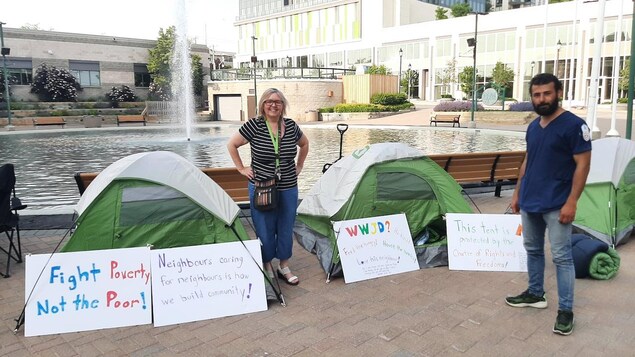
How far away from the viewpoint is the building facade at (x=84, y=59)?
4188 cm

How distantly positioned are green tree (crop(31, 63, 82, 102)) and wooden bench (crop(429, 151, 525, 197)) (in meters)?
42.1

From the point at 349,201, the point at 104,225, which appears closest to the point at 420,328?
the point at 349,201

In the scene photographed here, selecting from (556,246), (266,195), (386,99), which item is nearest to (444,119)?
(386,99)

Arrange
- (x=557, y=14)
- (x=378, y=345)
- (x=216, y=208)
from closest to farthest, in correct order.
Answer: (x=378, y=345) → (x=216, y=208) → (x=557, y=14)

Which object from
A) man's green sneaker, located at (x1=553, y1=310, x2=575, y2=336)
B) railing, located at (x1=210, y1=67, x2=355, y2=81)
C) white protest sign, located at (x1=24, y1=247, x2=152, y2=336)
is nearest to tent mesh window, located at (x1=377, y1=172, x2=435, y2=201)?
man's green sneaker, located at (x1=553, y1=310, x2=575, y2=336)

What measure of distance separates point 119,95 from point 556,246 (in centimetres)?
4712

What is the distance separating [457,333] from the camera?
384cm

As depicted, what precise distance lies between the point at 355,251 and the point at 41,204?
6.38m

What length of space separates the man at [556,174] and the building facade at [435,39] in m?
43.5

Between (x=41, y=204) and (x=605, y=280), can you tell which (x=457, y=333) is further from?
(x=41, y=204)

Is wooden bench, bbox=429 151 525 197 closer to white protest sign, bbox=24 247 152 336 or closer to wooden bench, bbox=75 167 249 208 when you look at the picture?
wooden bench, bbox=75 167 249 208

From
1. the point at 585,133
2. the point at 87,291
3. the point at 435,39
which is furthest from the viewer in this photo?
the point at 435,39

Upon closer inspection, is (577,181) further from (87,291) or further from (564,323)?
(87,291)

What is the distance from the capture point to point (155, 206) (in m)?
4.54
